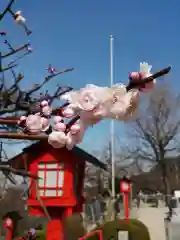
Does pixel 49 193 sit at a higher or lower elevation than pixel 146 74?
lower

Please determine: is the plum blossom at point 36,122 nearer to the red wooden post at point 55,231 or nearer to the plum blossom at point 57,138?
the plum blossom at point 57,138

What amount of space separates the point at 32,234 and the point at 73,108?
3926mm

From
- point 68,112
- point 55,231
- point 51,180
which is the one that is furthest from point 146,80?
point 55,231

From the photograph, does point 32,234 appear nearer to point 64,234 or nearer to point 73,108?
point 64,234

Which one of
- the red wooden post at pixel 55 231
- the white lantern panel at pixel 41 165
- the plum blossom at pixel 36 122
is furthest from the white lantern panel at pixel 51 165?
the plum blossom at pixel 36 122

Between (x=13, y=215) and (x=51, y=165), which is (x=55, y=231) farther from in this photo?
(x=51, y=165)

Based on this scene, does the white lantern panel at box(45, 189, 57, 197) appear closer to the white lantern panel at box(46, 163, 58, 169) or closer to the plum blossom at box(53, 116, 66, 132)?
the white lantern panel at box(46, 163, 58, 169)

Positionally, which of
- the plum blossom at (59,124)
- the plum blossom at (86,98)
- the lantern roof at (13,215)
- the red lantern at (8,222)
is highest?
the plum blossom at (86,98)

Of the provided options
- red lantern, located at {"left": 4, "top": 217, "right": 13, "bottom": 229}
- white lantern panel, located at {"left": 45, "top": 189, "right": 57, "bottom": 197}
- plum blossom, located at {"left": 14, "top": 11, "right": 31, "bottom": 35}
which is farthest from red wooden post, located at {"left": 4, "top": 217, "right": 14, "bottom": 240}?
plum blossom, located at {"left": 14, "top": 11, "right": 31, "bottom": 35}

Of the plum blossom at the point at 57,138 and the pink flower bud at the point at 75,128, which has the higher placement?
the pink flower bud at the point at 75,128

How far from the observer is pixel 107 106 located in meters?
1.02

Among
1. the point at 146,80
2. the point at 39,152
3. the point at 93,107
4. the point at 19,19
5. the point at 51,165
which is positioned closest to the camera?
the point at 146,80

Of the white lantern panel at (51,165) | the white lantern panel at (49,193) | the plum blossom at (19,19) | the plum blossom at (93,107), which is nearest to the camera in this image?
the plum blossom at (93,107)

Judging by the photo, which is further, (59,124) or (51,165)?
(51,165)
